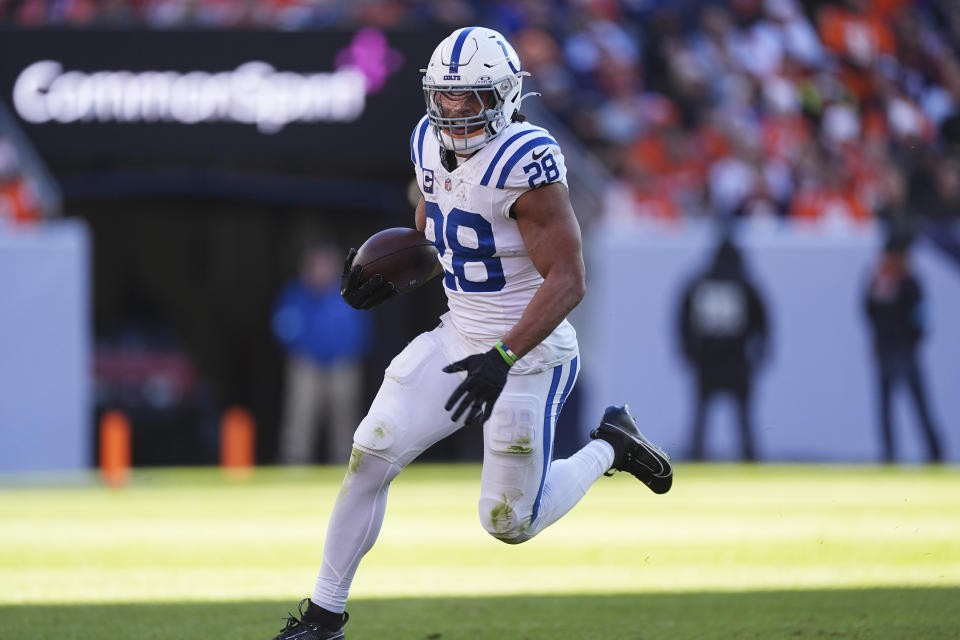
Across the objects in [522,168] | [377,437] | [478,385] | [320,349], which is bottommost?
[320,349]

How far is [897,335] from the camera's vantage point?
12023 millimetres

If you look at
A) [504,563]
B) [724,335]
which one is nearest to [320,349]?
[724,335]

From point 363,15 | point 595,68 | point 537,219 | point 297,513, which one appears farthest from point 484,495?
point 595,68

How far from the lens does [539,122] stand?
39.3ft

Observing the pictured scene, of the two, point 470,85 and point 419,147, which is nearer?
point 470,85

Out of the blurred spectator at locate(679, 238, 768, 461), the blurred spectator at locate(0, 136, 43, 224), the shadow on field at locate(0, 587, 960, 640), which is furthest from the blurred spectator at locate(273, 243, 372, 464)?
the shadow on field at locate(0, 587, 960, 640)

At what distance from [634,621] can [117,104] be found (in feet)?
24.8

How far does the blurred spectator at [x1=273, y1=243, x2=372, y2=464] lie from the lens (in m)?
12.0

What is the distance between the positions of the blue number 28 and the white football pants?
0.20 m

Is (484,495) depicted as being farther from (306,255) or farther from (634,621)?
(306,255)

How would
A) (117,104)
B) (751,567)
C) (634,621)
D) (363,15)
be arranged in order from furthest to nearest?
(363,15) → (117,104) → (751,567) → (634,621)

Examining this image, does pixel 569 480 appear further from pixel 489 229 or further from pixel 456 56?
pixel 456 56

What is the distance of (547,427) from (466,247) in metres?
0.62

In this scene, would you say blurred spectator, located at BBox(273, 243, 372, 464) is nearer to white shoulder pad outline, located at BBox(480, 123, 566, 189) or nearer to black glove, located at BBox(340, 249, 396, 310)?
black glove, located at BBox(340, 249, 396, 310)
